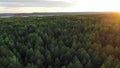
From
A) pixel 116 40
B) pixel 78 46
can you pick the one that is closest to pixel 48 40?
pixel 78 46

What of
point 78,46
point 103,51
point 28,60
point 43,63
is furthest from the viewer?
point 78,46

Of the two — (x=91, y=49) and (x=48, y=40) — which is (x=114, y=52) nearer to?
(x=91, y=49)

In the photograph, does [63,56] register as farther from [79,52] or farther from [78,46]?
[78,46]

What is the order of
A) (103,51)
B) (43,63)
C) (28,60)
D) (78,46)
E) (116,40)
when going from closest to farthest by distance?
(43,63)
(28,60)
(103,51)
(78,46)
(116,40)

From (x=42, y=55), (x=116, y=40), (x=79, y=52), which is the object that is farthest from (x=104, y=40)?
(x=42, y=55)

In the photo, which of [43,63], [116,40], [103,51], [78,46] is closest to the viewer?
[43,63]

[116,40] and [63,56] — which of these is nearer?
[63,56]

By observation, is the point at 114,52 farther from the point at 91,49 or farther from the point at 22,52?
the point at 22,52

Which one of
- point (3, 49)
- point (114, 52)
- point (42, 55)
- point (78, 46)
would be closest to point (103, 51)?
point (114, 52)

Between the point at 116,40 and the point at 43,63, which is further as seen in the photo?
the point at 116,40
